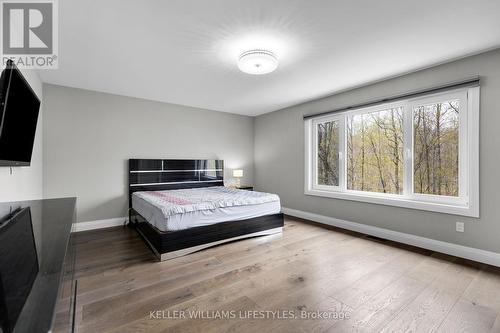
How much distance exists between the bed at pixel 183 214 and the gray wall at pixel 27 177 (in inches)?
48.9

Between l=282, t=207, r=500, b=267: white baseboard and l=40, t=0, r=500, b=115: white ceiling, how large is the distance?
2283 mm

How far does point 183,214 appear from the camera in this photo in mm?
2824

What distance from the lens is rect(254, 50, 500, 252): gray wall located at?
256cm

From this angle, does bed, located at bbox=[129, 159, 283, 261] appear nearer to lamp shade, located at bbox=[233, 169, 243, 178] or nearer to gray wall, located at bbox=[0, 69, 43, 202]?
lamp shade, located at bbox=[233, 169, 243, 178]

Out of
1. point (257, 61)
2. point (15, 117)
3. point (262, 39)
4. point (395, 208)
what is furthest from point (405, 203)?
point (15, 117)

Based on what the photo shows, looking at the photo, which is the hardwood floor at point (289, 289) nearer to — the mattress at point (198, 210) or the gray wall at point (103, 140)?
the mattress at point (198, 210)

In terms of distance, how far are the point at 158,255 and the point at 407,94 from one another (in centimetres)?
389

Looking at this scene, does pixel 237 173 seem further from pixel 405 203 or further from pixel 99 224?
pixel 405 203

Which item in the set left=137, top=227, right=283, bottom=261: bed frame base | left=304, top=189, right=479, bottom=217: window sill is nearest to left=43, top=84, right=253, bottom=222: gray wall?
left=137, top=227, right=283, bottom=261: bed frame base

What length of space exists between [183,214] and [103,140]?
7.71ft

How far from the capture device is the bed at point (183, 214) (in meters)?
2.76

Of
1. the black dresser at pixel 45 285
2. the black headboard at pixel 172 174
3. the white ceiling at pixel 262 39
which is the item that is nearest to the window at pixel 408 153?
the white ceiling at pixel 262 39

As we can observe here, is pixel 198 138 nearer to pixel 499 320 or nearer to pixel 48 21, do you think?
pixel 48 21

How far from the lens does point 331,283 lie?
2199mm
